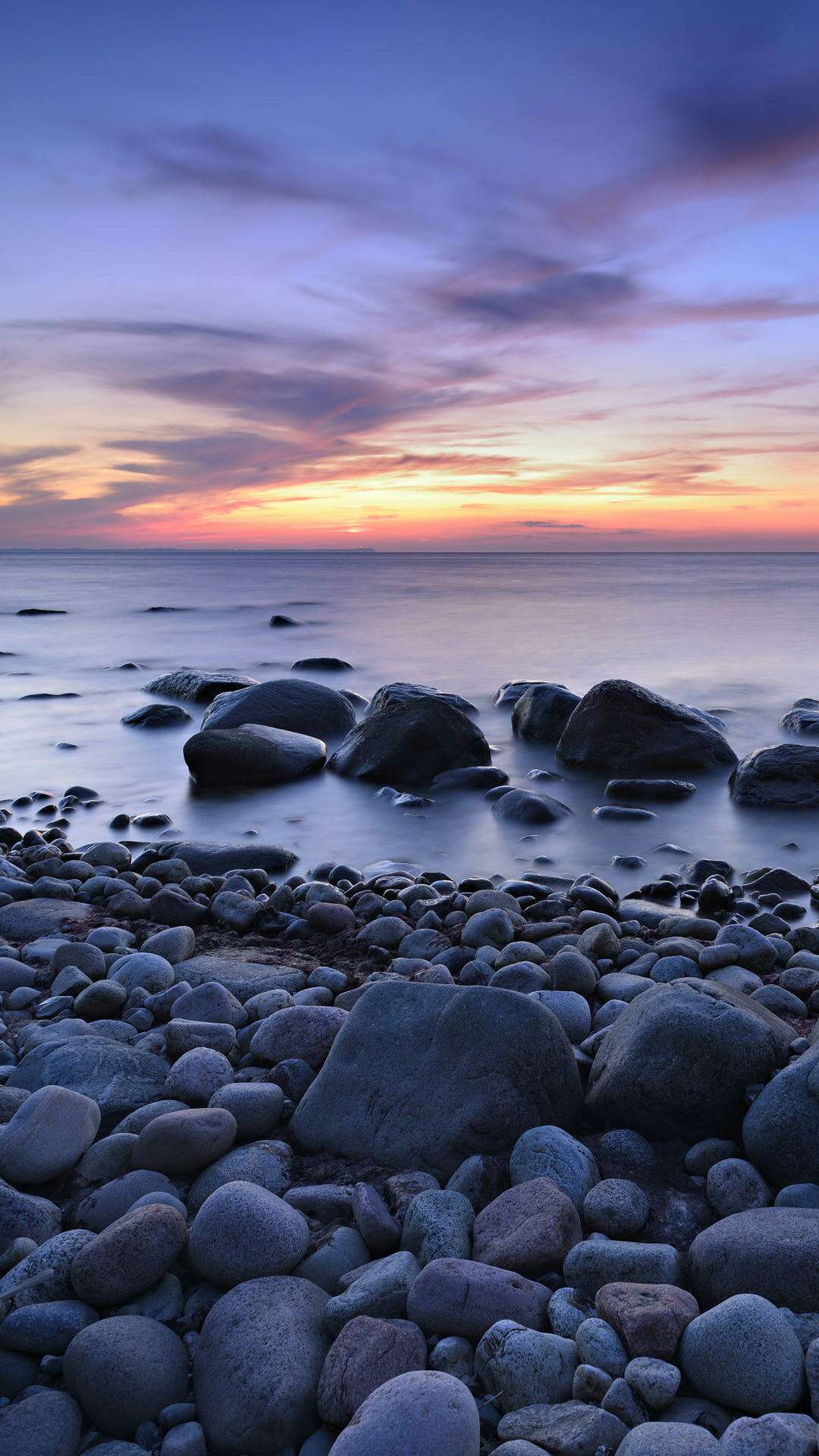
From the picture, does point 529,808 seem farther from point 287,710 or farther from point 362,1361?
point 362,1361

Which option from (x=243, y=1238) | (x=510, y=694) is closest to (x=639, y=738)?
(x=510, y=694)

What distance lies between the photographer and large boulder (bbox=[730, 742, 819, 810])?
252 inches

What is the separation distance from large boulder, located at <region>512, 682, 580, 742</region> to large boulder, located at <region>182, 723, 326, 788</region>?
2.18 metres

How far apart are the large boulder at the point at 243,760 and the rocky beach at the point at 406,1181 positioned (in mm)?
3037

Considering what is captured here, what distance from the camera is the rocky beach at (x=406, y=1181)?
5.59 ft

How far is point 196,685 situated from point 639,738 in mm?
5706

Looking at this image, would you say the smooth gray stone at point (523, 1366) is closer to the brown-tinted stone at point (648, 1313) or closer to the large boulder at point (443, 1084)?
the brown-tinted stone at point (648, 1313)

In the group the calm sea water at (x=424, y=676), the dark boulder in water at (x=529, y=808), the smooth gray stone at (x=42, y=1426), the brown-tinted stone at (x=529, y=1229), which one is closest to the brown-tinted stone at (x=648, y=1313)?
the brown-tinted stone at (x=529, y=1229)

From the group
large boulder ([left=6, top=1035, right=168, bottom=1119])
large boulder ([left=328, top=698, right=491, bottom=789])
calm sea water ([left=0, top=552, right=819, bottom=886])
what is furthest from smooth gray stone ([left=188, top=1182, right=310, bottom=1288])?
large boulder ([left=328, top=698, right=491, bottom=789])

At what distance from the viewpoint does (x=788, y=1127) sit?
2.20 metres

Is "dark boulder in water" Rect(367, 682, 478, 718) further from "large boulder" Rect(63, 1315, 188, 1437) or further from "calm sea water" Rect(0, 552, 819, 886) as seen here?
"large boulder" Rect(63, 1315, 188, 1437)

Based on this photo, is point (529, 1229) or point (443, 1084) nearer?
point (529, 1229)

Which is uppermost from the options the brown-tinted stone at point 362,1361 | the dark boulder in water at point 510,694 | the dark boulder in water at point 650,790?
the dark boulder in water at point 510,694

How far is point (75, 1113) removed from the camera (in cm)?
244
